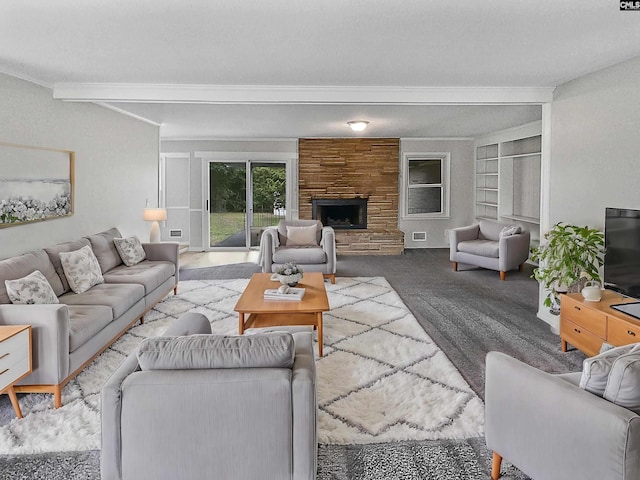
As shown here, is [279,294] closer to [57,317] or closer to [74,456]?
[57,317]

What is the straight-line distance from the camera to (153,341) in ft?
7.54

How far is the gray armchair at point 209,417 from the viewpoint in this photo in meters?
2.14

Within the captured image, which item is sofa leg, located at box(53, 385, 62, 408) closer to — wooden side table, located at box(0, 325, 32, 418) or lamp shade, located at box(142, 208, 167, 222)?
wooden side table, located at box(0, 325, 32, 418)

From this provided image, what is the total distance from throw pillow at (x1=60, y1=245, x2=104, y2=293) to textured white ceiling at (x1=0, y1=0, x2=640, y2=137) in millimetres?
1628

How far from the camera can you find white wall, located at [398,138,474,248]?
10609 mm

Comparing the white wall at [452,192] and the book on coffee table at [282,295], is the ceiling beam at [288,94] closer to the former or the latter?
the book on coffee table at [282,295]

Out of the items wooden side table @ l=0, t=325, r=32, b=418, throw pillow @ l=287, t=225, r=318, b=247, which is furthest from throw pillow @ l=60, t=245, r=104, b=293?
throw pillow @ l=287, t=225, r=318, b=247

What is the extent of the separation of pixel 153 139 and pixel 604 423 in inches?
302

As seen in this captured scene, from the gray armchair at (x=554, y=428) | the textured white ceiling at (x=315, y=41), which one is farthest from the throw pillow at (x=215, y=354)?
the textured white ceiling at (x=315, y=41)

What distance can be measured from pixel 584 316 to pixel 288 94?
128 inches

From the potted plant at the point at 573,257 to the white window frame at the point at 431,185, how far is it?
19.9 feet

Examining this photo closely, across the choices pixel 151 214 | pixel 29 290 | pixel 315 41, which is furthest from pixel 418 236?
pixel 29 290

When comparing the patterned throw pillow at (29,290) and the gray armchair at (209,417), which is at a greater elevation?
the patterned throw pillow at (29,290)

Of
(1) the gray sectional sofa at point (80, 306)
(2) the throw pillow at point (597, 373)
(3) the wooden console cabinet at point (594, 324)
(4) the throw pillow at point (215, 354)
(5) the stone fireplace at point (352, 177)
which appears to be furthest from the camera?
(5) the stone fireplace at point (352, 177)
